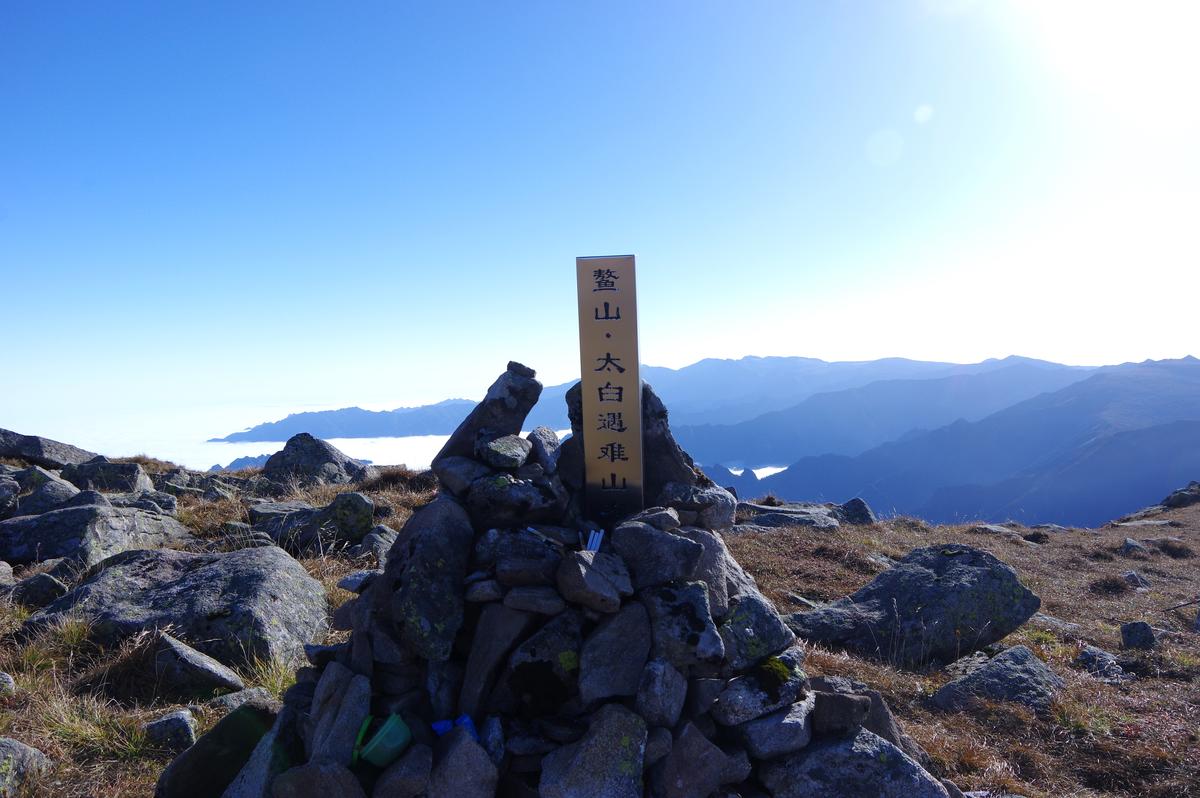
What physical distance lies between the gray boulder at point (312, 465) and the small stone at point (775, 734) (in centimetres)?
1870

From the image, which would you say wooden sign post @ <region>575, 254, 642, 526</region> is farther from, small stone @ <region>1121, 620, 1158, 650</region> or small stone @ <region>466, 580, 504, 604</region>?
small stone @ <region>1121, 620, 1158, 650</region>

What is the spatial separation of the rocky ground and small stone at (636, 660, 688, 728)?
0.02m

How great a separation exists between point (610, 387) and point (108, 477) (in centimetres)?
1775

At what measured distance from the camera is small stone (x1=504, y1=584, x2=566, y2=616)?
543 cm

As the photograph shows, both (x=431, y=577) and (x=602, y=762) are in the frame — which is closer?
(x=602, y=762)

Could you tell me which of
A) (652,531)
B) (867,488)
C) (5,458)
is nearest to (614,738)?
(652,531)

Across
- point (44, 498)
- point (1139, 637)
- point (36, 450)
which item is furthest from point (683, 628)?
point (36, 450)

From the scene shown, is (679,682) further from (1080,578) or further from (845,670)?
(1080,578)

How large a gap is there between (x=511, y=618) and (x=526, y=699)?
63 centimetres

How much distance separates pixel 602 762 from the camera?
4.71 metres

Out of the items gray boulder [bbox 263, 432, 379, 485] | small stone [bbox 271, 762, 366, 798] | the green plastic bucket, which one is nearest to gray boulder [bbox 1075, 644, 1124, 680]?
the green plastic bucket

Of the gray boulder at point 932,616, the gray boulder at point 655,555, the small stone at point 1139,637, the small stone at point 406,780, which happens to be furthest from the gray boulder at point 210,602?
the small stone at point 1139,637

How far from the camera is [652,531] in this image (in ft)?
19.5

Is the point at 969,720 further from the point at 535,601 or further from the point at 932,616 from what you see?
the point at 535,601
